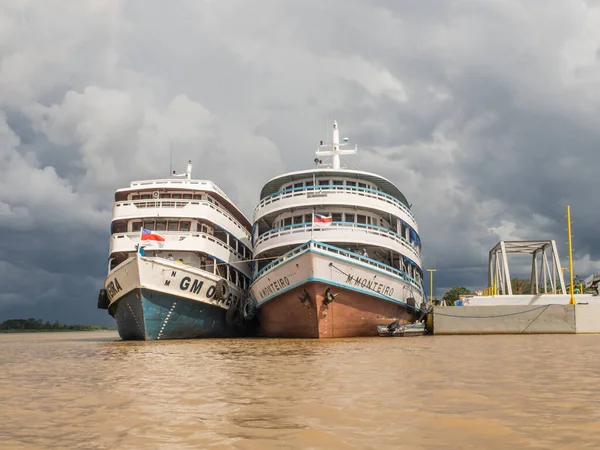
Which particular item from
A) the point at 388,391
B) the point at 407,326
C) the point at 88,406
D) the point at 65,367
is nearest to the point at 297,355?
the point at 65,367

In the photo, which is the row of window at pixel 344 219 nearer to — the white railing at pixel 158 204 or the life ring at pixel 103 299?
the white railing at pixel 158 204

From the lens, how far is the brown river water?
404 cm

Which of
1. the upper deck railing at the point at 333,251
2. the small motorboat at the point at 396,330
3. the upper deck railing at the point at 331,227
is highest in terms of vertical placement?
the upper deck railing at the point at 331,227

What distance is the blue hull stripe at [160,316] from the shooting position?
20359 millimetres

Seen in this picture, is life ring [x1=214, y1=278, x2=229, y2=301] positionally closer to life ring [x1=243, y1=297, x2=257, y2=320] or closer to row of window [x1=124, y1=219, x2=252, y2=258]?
life ring [x1=243, y1=297, x2=257, y2=320]

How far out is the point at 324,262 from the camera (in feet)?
60.7

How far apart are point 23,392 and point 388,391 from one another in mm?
4769

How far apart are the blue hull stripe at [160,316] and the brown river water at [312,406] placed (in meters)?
11.1

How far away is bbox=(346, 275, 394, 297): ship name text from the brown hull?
1.06ft

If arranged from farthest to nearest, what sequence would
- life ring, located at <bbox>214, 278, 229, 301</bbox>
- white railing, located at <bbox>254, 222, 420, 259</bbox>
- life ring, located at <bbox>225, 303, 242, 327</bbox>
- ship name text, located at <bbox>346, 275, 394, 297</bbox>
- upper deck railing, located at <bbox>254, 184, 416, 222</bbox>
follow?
life ring, located at <bbox>225, 303, 242, 327</bbox>, life ring, located at <bbox>214, 278, 229, 301</bbox>, upper deck railing, located at <bbox>254, 184, 416, 222</bbox>, white railing, located at <bbox>254, 222, 420, 259</bbox>, ship name text, located at <bbox>346, 275, 394, 297</bbox>

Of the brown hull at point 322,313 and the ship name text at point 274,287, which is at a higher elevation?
the ship name text at point 274,287

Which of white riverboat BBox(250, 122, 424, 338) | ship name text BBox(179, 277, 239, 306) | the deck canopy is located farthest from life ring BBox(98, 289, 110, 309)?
the deck canopy

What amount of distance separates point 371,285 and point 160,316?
8.60 metres

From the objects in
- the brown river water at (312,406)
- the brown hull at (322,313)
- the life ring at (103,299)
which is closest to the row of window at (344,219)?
the brown hull at (322,313)
